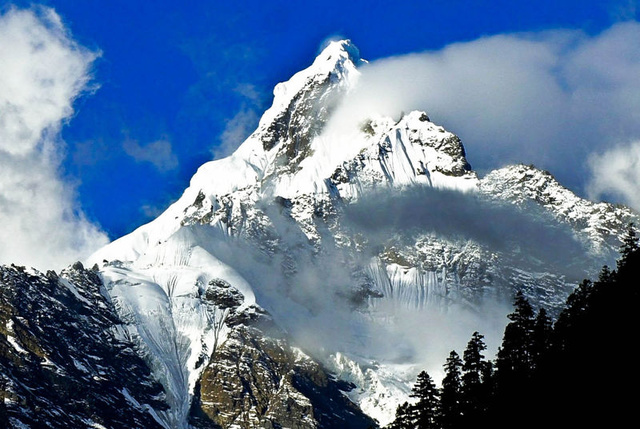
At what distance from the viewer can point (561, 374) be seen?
316 ft

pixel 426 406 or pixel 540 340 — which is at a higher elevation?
pixel 540 340

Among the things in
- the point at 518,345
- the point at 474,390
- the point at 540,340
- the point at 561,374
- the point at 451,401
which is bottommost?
the point at 561,374

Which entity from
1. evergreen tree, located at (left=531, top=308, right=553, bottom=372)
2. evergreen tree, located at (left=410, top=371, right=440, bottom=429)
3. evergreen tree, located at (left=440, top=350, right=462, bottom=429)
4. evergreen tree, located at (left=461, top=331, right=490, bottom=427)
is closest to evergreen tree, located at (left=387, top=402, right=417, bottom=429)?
evergreen tree, located at (left=410, top=371, right=440, bottom=429)

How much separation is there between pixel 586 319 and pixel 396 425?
2310 cm

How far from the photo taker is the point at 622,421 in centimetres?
7994

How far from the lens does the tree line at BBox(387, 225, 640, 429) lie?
283 ft

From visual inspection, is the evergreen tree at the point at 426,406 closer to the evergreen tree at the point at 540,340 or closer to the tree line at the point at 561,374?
the tree line at the point at 561,374

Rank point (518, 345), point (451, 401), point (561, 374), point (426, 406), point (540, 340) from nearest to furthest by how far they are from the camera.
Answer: point (561, 374), point (451, 401), point (540, 340), point (426, 406), point (518, 345)

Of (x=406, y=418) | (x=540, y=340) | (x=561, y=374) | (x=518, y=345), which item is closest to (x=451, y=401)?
(x=406, y=418)

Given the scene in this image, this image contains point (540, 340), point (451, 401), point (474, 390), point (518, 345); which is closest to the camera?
point (474, 390)

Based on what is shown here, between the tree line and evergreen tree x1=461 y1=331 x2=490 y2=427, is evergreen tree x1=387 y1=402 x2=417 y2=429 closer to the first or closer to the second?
the tree line

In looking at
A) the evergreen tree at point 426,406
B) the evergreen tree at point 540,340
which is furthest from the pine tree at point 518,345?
the evergreen tree at point 426,406

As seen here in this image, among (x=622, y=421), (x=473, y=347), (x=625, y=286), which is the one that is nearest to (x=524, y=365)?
(x=473, y=347)

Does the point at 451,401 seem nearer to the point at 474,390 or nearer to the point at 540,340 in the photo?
the point at 474,390
